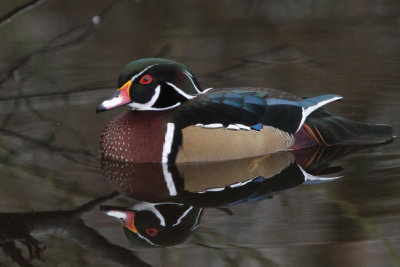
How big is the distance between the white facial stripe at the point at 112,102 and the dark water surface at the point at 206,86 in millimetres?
483

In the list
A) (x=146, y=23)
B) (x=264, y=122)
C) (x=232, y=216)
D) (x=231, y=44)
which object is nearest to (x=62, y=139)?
(x=264, y=122)

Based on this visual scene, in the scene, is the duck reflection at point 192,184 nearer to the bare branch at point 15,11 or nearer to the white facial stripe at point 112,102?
the white facial stripe at point 112,102

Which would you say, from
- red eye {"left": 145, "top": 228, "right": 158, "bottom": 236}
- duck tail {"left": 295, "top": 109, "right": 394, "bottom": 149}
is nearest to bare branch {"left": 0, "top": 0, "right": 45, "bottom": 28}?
red eye {"left": 145, "top": 228, "right": 158, "bottom": 236}

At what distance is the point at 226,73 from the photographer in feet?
28.1

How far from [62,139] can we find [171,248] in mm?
2424

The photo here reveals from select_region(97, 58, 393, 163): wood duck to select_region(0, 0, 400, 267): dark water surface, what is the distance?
24 centimetres

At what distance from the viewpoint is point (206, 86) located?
8.19 meters

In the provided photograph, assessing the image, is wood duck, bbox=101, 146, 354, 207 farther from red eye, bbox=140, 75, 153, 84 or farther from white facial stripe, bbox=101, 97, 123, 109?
red eye, bbox=140, 75, 153, 84

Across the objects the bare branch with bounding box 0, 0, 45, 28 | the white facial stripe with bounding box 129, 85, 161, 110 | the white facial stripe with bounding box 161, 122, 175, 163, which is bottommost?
the white facial stripe with bounding box 161, 122, 175, 163

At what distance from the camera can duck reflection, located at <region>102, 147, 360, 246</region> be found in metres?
5.12

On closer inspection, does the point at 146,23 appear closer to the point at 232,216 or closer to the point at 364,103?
the point at 364,103

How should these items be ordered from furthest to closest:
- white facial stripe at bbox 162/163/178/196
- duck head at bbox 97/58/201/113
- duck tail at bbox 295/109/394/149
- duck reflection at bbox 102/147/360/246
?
duck tail at bbox 295/109/394/149, duck head at bbox 97/58/201/113, white facial stripe at bbox 162/163/178/196, duck reflection at bbox 102/147/360/246

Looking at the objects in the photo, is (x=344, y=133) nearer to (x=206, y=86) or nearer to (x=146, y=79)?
(x=146, y=79)

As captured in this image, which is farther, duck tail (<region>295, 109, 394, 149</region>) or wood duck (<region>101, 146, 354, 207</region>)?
duck tail (<region>295, 109, 394, 149</region>)
